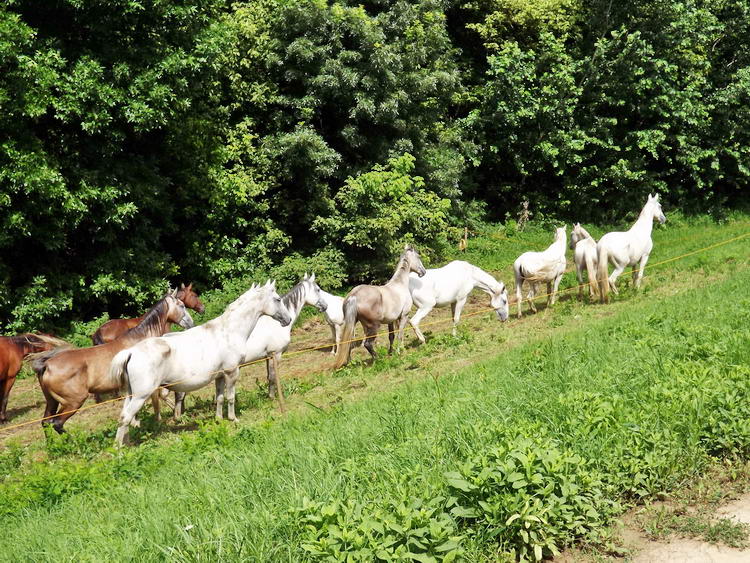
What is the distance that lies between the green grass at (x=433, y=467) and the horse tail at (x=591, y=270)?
5.65 metres

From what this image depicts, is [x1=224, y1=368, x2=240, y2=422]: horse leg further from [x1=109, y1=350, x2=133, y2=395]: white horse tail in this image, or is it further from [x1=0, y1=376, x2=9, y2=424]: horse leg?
[x1=0, y1=376, x2=9, y2=424]: horse leg

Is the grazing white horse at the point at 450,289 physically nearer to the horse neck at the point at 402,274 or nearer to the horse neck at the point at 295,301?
the horse neck at the point at 402,274

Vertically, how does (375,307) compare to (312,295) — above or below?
below

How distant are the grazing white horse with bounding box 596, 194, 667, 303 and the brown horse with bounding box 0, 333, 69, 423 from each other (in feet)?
35.1

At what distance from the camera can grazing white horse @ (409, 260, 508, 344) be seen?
13.9m

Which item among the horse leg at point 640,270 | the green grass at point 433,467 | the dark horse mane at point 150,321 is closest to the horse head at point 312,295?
the dark horse mane at point 150,321

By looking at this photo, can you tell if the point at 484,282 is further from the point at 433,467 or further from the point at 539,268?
the point at 433,467

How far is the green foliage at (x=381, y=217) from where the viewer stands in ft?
62.3

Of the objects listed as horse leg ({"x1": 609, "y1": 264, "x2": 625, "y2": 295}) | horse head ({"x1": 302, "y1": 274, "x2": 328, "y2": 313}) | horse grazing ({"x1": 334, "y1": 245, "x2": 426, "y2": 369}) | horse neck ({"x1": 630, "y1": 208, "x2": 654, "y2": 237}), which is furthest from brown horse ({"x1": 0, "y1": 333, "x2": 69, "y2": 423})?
horse neck ({"x1": 630, "y1": 208, "x2": 654, "y2": 237})

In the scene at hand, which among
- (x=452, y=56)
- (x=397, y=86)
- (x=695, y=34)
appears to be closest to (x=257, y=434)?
(x=397, y=86)

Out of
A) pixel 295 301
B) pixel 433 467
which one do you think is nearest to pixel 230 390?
pixel 295 301

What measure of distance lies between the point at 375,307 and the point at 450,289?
2.41m

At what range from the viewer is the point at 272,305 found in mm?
10648

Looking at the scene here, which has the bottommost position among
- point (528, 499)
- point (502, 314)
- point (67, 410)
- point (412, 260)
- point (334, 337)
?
point (528, 499)
